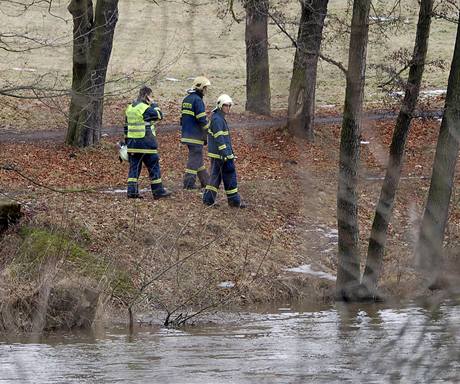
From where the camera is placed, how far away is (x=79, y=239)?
55.1 ft

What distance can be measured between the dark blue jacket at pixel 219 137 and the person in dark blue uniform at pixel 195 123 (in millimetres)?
510

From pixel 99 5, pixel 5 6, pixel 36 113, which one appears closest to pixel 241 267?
pixel 5 6

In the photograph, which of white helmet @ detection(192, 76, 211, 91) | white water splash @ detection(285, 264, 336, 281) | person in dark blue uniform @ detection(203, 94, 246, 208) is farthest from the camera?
white helmet @ detection(192, 76, 211, 91)

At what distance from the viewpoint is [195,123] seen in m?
18.4

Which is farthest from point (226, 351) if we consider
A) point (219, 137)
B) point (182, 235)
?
point (219, 137)

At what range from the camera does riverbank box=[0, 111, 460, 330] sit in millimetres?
14789

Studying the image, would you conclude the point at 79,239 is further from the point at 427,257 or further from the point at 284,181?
the point at 427,257

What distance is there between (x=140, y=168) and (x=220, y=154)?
158 cm

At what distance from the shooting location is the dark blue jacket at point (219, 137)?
17422 millimetres

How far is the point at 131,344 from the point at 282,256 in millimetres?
5911

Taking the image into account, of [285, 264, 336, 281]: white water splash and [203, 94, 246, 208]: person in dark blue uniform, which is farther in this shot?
[203, 94, 246, 208]: person in dark blue uniform

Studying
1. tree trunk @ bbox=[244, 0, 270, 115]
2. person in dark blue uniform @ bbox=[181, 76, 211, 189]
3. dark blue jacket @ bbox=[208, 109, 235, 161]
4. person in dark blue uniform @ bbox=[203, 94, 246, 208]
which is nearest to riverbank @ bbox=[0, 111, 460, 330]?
person in dark blue uniform @ bbox=[203, 94, 246, 208]

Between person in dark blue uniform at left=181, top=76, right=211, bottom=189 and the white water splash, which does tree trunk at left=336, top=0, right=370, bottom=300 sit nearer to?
the white water splash

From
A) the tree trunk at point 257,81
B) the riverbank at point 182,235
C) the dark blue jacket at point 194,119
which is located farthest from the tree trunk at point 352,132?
the tree trunk at point 257,81
